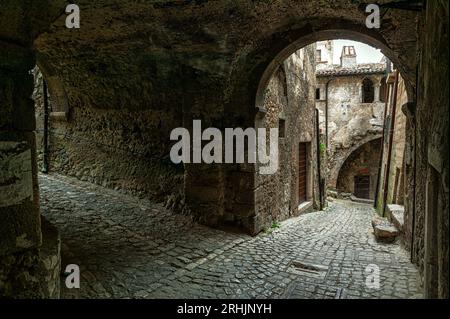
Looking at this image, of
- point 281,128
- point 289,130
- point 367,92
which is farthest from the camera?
point 367,92

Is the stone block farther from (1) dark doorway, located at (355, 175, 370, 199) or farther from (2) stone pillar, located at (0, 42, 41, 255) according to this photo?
(1) dark doorway, located at (355, 175, 370, 199)

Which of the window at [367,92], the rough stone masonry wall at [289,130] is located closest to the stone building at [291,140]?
the rough stone masonry wall at [289,130]

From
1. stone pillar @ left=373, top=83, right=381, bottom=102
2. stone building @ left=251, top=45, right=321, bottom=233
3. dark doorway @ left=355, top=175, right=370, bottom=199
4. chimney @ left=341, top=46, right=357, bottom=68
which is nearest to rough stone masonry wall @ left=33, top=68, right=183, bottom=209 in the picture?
stone building @ left=251, top=45, right=321, bottom=233

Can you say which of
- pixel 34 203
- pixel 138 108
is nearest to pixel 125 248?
pixel 34 203

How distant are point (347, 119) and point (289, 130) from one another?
1150 cm

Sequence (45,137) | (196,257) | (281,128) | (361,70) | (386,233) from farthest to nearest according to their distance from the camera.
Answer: (361,70)
(281,128)
(45,137)
(386,233)
(196,257)

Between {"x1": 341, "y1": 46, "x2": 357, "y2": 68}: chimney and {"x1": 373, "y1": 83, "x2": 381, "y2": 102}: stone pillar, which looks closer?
{"x1": 373, "y1": 83, "x2": 381, "y2": 102}: stone pillar

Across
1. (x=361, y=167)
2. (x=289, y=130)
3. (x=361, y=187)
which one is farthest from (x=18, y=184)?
(x=361, y=187)

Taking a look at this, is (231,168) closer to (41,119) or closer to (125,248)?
(125,248)

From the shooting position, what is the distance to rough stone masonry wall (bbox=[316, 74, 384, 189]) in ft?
59.3

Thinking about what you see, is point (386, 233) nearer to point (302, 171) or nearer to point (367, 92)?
point (302, 171)

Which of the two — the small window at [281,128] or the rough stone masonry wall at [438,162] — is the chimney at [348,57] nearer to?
the small window at [281,128]

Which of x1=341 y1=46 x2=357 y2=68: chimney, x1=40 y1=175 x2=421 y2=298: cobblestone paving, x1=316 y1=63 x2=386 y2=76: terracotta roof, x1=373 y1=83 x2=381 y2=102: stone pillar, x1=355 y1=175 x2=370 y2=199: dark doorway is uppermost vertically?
x1=341 y1=46 x2=357 y2=68: chimney

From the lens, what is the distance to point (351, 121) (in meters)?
18.5
